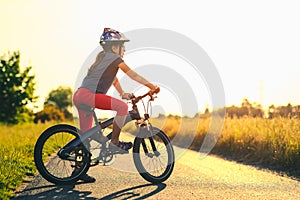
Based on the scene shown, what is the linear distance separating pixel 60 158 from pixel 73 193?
93 cm

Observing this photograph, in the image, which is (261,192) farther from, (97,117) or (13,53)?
(13,53)

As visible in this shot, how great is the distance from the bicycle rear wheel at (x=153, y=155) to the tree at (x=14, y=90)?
45.8 metres

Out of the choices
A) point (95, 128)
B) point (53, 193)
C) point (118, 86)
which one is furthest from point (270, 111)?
point (53, 193)

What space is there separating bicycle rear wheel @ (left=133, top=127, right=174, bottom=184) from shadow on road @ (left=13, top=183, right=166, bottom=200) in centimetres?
40

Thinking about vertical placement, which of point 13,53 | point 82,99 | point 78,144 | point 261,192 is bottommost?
point 261,192

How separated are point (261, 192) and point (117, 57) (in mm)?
2705

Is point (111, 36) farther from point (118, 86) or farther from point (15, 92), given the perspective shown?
point (15, 92)

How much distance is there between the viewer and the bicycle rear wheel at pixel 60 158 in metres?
7.25

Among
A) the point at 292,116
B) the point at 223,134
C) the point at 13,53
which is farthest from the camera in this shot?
the point at 13,53

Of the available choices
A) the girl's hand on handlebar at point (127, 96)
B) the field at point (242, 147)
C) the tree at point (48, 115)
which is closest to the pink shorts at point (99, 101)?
the girl's hand on handlebar at point (127, 96)

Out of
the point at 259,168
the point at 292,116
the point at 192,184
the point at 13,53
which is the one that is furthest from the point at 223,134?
the point at 13,53

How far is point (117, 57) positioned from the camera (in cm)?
719

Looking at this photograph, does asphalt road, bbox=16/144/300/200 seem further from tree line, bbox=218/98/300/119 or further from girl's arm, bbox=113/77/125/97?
tree line, bbox=218/98/300/119

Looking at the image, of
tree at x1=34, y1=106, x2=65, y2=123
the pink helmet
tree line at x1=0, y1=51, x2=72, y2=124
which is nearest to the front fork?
the pink helmet
